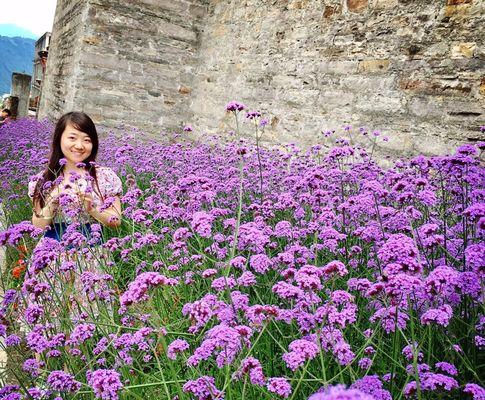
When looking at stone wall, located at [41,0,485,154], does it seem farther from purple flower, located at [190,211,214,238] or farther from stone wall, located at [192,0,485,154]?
purple flower, located at [190,211,214,238]

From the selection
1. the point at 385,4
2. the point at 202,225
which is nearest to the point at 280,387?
the point at 202,225

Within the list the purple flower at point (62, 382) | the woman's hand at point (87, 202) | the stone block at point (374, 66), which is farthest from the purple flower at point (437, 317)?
the stone block at point (374, 66)

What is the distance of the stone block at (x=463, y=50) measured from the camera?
388 centimetres

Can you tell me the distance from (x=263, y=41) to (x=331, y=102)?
1.85 meters

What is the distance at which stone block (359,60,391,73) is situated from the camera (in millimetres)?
4652

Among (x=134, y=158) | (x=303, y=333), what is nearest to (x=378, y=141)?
(x=134, y=158)

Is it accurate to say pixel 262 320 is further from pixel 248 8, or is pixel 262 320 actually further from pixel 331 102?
pixel 248 8

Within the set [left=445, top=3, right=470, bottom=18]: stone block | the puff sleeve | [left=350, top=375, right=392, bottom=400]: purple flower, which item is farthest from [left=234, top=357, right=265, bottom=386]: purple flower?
[left=445, top=3, right=470, bottom=18]: stone block

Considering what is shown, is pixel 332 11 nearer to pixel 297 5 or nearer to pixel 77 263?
pixel 297 5

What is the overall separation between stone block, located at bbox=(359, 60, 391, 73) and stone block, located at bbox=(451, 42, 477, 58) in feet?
2.31

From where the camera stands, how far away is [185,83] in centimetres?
846

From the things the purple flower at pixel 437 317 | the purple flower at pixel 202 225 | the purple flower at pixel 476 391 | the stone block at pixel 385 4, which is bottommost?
A: the purple flower at pixel 476 391

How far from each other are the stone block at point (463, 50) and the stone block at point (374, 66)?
2.31 ft

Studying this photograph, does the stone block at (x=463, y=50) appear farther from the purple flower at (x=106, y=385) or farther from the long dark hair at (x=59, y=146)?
the purple flower at (x=106, y=385)
